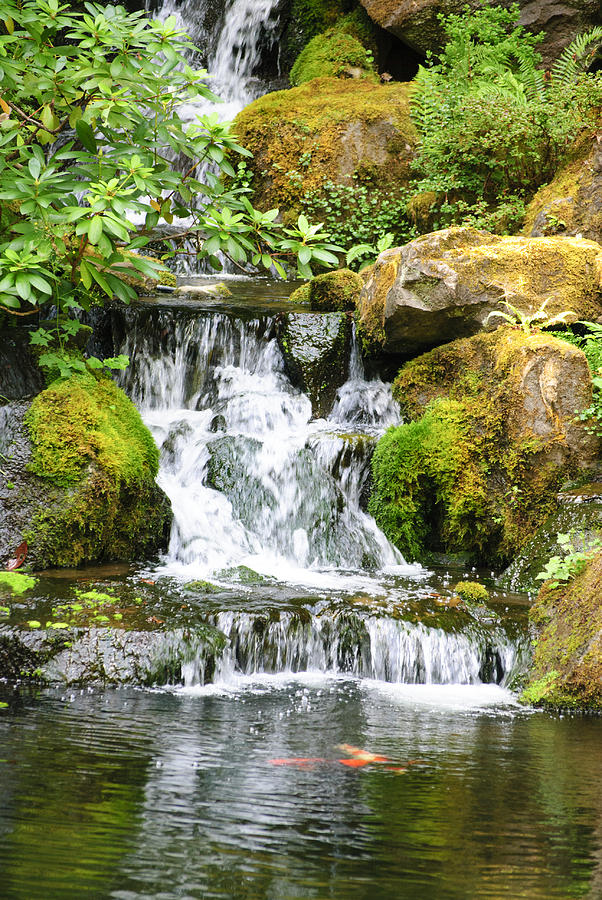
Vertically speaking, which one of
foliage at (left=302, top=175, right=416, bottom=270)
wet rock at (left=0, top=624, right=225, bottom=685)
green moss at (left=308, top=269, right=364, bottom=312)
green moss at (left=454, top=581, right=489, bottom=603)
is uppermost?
foliage at (left=302, top=175, right=416, bottom=270)

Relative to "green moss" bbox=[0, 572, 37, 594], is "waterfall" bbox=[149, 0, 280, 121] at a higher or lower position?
higher

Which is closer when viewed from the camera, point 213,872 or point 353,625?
point 213,872

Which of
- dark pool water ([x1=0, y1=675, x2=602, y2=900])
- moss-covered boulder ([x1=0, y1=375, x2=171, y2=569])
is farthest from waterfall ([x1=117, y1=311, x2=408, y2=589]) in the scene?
dark pool water ([x1=0, y1=675, x2=602, y2=900])

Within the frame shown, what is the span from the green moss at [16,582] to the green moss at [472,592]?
3.07m

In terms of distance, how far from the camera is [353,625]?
558cm

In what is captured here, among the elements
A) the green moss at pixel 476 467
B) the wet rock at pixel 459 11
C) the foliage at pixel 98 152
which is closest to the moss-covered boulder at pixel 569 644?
the green moss at pixel 476 467

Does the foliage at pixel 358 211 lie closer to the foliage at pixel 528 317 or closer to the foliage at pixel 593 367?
the foliage at pixel 528 317

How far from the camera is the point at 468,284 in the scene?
8.20 metres

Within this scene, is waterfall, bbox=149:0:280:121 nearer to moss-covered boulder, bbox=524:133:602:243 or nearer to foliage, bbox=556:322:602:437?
moss-covered boulder, bbox=524:133:602:243

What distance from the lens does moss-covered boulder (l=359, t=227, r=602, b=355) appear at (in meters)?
8.16

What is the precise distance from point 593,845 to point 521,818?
30 cm

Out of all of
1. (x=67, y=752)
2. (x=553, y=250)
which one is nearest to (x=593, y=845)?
(x=67, y=752)

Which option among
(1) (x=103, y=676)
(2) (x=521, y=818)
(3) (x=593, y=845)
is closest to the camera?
(3) (x=593, y=845)

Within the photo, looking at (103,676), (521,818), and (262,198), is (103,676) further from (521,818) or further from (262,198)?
(262,198)
